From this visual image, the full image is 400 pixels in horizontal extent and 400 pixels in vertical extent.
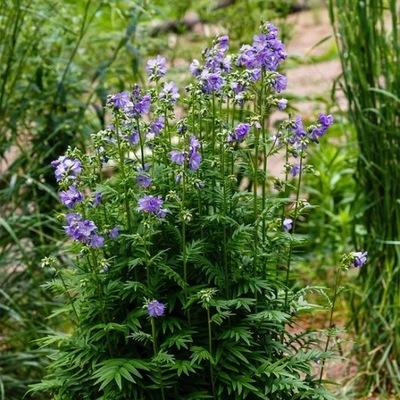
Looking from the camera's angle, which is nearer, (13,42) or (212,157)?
(212,157)

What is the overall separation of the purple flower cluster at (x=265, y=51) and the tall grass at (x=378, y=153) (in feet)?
4.25

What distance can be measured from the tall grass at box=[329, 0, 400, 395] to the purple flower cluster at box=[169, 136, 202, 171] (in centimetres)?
147

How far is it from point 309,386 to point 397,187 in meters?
1.40

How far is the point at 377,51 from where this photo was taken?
12.4 feet

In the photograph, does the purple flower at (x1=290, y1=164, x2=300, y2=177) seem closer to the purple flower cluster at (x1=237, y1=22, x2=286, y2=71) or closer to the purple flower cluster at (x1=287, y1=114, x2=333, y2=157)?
the purple flower cluster at (x1=287, y1=114, x2=333, y2=157)

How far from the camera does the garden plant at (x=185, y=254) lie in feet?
7.96

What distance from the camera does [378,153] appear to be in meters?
3.79

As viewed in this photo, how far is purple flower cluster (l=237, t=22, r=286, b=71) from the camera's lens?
8.07 feet

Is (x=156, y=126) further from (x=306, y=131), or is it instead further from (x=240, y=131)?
(x=306, y=131)

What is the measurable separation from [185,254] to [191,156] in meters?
0.26

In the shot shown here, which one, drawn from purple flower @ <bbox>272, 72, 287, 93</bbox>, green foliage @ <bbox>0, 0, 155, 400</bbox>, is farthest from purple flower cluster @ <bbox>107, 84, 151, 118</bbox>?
green foliage @ <bbox>0, 0, 155, 400</bbox>

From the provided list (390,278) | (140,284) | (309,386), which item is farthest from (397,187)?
(140,284)

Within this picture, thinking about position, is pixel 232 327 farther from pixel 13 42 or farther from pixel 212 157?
pixel 13 42

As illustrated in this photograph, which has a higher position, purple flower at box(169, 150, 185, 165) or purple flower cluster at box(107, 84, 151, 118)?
purple flower cluster at box(107, 84, 151, 118)
